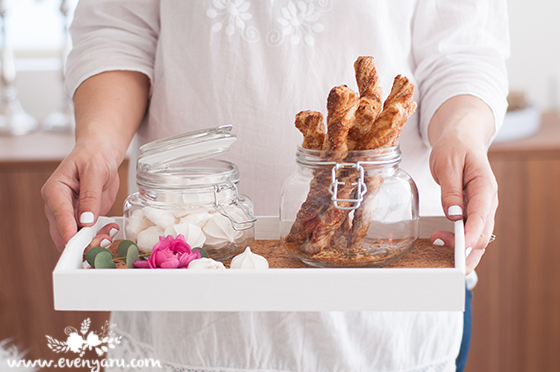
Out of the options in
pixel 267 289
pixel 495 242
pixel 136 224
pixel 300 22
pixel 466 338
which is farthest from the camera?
pixel 495 242

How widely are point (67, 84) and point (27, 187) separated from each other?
532mm

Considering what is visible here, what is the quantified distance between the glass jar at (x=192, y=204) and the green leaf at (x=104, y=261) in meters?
0.04

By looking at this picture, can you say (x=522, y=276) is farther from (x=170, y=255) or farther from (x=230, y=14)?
(x=170, y=255)

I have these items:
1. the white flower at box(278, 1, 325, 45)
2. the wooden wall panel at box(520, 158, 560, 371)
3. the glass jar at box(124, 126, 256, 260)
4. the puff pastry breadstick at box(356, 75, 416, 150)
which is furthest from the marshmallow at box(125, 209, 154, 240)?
the wooden wall panel at box(520, 158, 560, 371)

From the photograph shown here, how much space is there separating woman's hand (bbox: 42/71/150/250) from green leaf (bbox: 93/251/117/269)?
2.6 inches

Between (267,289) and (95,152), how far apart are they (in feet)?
0.92

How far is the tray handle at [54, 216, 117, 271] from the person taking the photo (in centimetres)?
44

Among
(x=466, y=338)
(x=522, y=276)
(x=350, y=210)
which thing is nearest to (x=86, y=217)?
(x=350, y=210)

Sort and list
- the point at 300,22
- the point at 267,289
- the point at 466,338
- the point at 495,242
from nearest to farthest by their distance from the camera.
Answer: the point at 267,289, the point at 300,22, the point at 466,338, the point at 495,242

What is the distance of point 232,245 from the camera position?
1.66 ft

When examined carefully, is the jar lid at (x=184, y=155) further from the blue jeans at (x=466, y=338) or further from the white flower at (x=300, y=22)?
the blue jeans at (x=466, y=338)

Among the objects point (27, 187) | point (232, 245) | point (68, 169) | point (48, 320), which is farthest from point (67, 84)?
point (48, 320)

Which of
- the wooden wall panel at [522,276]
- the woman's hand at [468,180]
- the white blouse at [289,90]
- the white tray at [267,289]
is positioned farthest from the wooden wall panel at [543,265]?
the white tray at [267,289]

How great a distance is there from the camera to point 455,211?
482 mm
